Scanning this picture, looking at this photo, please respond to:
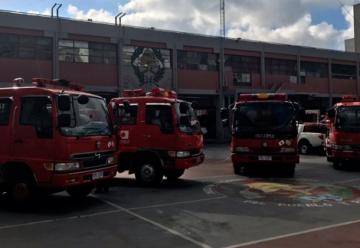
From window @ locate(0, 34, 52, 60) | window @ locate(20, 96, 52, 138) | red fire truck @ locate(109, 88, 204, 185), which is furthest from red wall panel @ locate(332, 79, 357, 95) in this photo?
window @ locate(20, 96, 52, 138)

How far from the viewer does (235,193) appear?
504 inches

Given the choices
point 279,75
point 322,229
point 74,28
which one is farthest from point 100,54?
point 322,229

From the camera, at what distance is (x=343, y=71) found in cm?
5647

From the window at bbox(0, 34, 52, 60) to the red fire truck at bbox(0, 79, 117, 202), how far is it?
2449 cm

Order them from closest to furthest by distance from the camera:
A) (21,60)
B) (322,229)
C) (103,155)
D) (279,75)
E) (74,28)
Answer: (322,229)
(103,155)
(21,60)
(74,28)
(279,75)

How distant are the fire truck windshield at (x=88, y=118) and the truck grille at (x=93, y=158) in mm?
404

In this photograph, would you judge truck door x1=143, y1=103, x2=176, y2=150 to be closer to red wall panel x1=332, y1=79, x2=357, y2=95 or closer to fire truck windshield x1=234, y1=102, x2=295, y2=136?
fire truck windshield x1=234, y1=102, x2=295, y2=136

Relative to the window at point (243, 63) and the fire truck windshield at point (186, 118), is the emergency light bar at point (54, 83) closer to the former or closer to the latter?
the fire truck windshield at point (186, 118)

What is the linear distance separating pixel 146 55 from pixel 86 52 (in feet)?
16.5

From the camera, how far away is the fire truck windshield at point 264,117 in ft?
53.9

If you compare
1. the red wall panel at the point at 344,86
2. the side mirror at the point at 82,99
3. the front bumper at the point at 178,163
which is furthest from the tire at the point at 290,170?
the red wall panel at the point at 344,86

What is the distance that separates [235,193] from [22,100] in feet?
17.3

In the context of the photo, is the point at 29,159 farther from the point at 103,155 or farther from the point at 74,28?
the point at 74,28

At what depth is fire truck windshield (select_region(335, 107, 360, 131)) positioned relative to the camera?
18.1 metres
